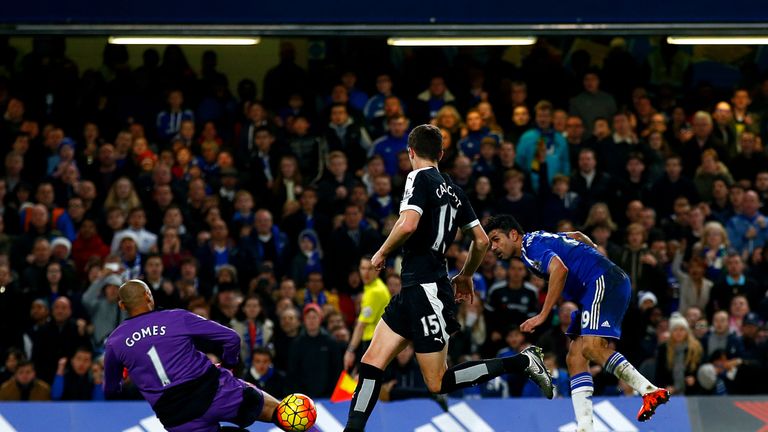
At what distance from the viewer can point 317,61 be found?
71.1 ft

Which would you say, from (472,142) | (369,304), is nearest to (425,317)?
(369,304)

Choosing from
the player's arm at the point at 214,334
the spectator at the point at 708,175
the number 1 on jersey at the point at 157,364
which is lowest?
the number 1 on jersey at the point at 157,364

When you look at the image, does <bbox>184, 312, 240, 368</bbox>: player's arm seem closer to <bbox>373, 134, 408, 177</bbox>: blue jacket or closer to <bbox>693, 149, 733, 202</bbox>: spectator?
<bbox>373, 134, 408, 177</bbox>: blue jacket

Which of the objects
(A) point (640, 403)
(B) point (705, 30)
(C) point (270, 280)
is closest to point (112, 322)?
(C) point (270, 280)

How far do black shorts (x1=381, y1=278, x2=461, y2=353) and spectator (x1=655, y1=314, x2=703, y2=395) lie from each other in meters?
6.13

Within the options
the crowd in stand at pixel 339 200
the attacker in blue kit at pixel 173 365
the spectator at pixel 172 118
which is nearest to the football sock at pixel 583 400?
the attacker in blue kit at pixel 173 365

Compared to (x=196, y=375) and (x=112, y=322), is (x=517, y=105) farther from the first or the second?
(x=196, y=375)

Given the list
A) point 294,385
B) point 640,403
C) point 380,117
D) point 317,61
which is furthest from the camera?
point 317,61

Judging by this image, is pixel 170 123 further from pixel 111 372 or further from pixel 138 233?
pixel 111 372

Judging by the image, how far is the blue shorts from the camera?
11.2 meters

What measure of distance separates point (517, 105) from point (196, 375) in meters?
10.2

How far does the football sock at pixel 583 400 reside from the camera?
11359mm

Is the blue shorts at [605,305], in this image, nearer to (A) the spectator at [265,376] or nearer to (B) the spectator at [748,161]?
(A) the spectator at [265,376]
